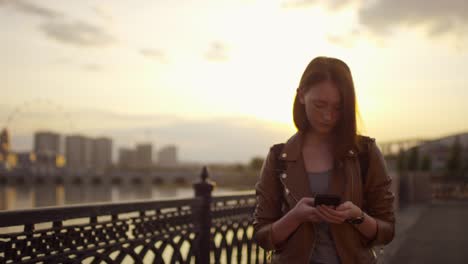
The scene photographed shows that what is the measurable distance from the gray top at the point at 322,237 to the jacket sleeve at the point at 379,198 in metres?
0.15

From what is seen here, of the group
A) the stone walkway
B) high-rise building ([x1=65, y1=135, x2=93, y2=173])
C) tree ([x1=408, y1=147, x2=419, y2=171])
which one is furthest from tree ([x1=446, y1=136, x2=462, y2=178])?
high-rise building ([x1=65, y1=135, x2=93, y2=173])

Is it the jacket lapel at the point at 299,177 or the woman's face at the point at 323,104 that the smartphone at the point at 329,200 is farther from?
the woman's face at the point at 323,104

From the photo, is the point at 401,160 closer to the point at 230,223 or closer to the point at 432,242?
the point at 432,242

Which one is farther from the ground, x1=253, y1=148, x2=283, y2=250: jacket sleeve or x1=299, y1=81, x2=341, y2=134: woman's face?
x1=299, y1=81, x2=341, y2=134: woman's face

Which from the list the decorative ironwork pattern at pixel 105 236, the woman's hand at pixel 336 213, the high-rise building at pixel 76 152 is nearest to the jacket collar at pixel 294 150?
the woman's hand at pixel 336 213

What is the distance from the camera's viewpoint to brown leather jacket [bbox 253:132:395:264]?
217 centimetres

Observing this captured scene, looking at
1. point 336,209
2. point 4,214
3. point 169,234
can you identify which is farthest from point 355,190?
point 169,234

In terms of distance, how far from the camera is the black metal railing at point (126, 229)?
123 inches

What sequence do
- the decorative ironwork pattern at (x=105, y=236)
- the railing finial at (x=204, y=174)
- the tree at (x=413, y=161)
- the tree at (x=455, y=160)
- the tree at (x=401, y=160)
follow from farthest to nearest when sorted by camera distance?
the tree at (x=413, y=161)
the tree at (x=455, y=160)
the tree at (x=401, y=160)
the railing finial at (x=204, y=174)
the decorative ironwork pattern at (x=105, y=236)

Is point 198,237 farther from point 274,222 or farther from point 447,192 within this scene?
point 447,192

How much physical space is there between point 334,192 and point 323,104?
0.34m

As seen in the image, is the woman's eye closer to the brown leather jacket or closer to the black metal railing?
the brown leather jacket

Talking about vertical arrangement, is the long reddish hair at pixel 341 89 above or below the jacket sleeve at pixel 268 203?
above

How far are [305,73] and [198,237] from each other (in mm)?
3335
